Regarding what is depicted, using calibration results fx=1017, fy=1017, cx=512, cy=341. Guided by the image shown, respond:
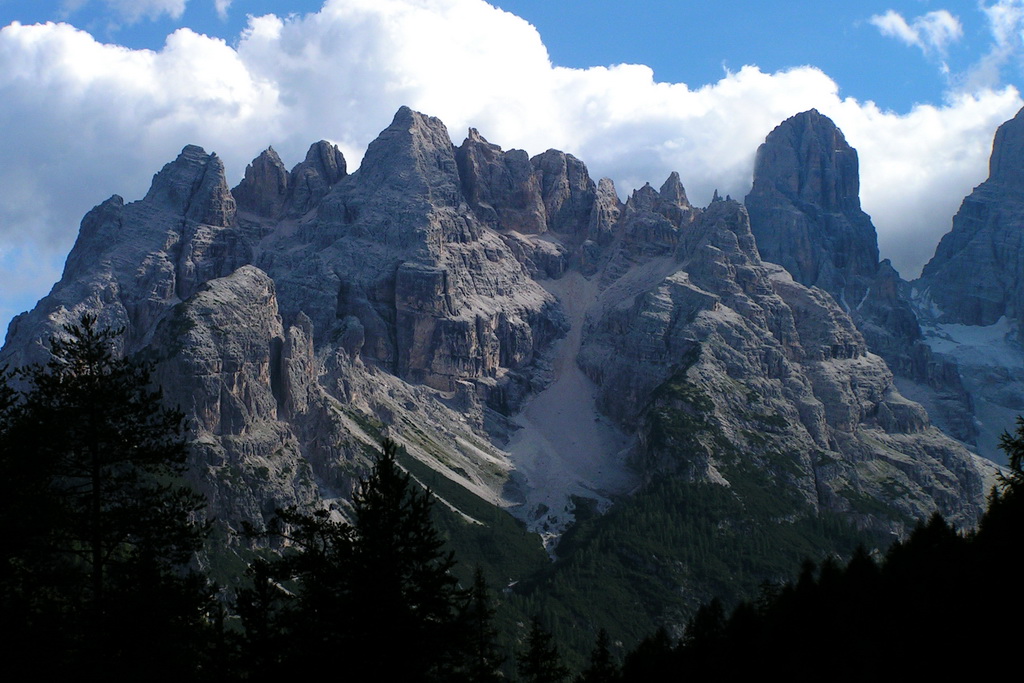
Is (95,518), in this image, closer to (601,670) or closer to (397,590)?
(397,590)

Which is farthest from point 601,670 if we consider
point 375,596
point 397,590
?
point 375,596

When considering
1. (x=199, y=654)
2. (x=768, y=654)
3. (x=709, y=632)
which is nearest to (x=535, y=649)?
(x=709, y=632)

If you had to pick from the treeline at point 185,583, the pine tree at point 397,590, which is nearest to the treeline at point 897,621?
the treeline at point 185,583

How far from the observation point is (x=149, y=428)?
45.4 metres

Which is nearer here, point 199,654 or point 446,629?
point 446,629

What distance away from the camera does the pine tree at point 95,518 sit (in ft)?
136

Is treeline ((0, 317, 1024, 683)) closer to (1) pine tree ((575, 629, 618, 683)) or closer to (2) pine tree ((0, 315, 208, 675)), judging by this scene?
(2) pine tree ((0, 315, 208, 675))

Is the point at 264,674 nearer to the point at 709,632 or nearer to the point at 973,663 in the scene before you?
the point at 973,663

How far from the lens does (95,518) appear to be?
4306 cm

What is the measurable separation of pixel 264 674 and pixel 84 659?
778 cm

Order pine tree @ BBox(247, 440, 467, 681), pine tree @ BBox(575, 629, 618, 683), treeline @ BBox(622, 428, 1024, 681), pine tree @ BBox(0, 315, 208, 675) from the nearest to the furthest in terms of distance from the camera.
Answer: pine tree @ BBox(0, 315, 208, 675) → pine tree @ BBox(247, 440, 467, 681) → treeline @ BBox(622, 428, 1024, 681) → pine tree @ BBox(575, 629, 618, 683)

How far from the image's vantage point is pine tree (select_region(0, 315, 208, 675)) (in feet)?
136

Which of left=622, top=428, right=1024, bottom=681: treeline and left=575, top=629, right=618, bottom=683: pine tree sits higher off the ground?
left=622, top=428, right=1024, bottom=681: treeline

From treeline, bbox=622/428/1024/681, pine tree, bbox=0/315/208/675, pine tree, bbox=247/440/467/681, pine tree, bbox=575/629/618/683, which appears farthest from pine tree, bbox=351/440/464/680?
pine tree, bbox=575/629/618/683
